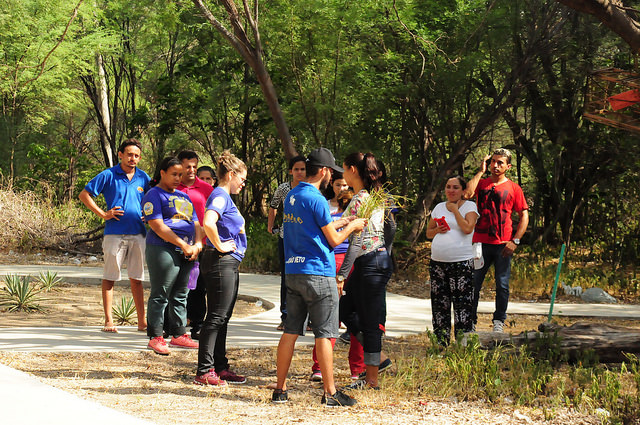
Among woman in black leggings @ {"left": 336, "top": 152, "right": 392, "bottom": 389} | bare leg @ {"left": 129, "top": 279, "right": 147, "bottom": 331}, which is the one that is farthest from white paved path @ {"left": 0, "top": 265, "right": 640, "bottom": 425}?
woman in black leggings @ {"left": 336, "top": 152, "right": 392, "bottom": 389}

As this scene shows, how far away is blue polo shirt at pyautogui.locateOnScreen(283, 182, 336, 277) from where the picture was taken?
5469 mm

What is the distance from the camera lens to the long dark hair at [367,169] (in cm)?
607

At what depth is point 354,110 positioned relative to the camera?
16.1 meters

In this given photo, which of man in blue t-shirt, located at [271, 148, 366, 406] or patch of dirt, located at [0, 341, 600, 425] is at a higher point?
man in blue t-shirt, located at [271, 148, 366, 406]

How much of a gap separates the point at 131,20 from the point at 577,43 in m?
18.4

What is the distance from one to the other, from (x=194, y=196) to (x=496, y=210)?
10.5 feet

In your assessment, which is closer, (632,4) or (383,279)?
(383,279)

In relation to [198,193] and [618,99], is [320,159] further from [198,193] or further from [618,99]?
[618,99]

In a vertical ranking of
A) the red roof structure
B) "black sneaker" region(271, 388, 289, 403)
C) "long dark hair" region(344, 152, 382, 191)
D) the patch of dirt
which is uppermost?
the red roof structure

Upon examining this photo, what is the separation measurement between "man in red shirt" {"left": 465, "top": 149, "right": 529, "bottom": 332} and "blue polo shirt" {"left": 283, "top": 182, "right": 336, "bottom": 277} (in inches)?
127

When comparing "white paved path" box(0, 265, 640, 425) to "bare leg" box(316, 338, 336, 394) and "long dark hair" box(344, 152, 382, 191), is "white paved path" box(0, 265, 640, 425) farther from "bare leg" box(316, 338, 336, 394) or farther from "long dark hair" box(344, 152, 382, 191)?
"long dark hair" box(344, 152, 382, 191)

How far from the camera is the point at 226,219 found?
20.0 ft

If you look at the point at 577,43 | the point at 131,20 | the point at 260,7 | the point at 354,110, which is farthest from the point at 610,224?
the point at 131,20

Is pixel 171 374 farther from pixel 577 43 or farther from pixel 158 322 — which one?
pixel 577 43
